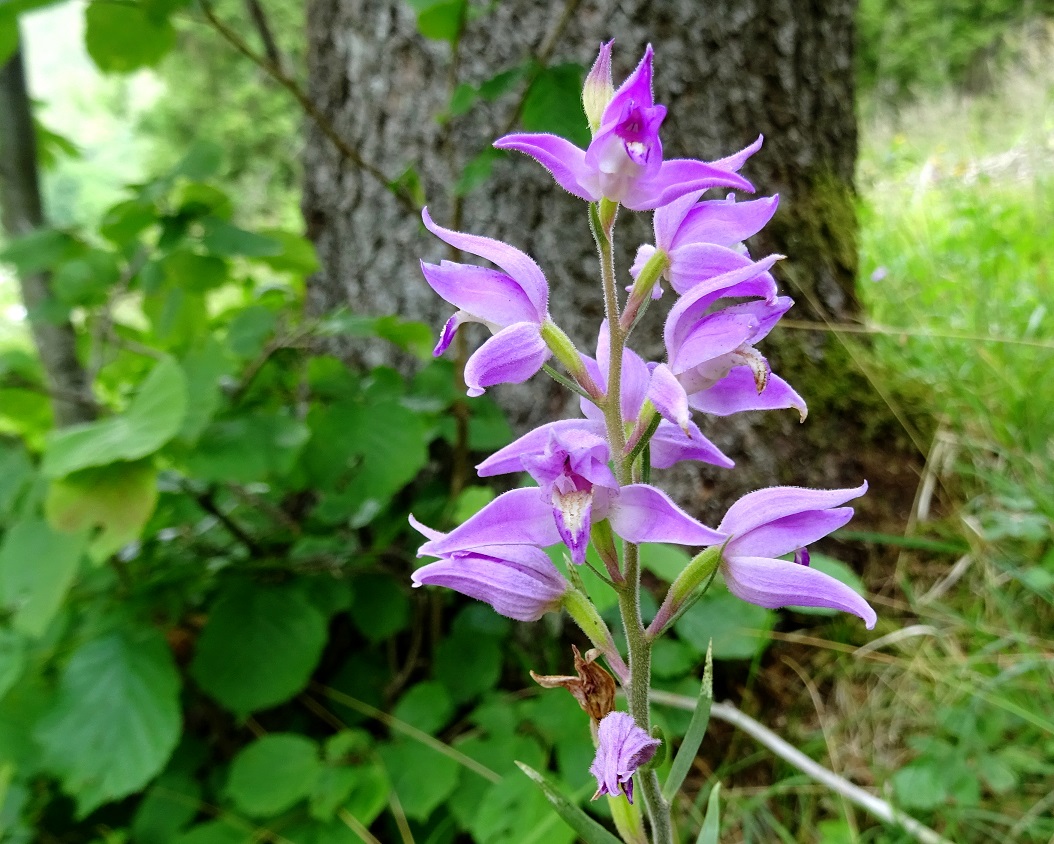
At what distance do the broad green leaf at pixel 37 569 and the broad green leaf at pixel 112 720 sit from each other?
15cm

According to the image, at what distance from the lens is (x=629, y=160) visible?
0.53m

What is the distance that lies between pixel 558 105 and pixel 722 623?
86cm

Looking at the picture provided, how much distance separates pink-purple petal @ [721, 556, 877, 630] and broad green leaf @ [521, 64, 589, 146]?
2.42 feet

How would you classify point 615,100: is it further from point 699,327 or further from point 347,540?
point 347,540

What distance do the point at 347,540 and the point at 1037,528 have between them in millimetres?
1388

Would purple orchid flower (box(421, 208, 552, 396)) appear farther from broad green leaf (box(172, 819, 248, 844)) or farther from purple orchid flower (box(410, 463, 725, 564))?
broad green leaf (box(172, 819, 248, 844))

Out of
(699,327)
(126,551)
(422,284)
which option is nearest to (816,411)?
(422,284)

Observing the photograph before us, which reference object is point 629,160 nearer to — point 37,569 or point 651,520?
point 651,520

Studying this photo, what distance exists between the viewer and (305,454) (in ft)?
4.28

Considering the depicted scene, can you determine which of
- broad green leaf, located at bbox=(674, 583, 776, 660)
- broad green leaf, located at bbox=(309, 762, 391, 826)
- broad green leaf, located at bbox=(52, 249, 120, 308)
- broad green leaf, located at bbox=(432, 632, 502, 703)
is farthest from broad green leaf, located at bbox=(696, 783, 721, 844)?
broad green leaf, located at bbox=(52, 249, 120, 308)

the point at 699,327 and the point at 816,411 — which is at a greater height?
the point at 699,327

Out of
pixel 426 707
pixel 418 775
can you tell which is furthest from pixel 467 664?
pixel 418 775

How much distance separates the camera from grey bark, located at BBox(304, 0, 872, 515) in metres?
1.64

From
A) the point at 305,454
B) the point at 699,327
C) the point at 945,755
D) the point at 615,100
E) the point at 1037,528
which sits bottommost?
the point at 945,755
